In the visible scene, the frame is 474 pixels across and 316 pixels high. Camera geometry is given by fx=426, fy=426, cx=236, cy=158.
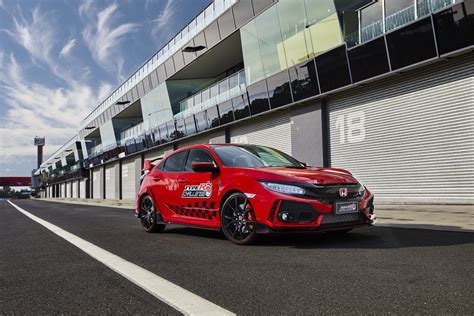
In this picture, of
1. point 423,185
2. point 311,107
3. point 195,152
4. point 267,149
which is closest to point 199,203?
point 195,152

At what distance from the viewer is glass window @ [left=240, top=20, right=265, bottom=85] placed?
19.6 metres

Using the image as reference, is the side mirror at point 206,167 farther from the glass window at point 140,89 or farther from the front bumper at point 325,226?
the glass window at point 140,89

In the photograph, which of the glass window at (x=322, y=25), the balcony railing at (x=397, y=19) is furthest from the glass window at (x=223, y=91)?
the balcony railing at (x=397, y=19)

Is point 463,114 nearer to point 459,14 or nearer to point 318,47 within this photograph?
point 459,14

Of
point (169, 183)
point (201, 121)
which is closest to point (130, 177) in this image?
point (201, 121)

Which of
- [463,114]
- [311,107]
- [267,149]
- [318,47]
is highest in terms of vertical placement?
[318,47]

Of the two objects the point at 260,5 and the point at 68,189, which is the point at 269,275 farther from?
the point at 68,189

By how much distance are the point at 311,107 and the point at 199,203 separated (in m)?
11.5

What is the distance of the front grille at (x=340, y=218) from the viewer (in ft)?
16.9

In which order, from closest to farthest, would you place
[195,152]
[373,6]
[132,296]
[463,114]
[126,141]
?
[132,296] → [195,152] → [463,114] → [373,6] → [126,141]

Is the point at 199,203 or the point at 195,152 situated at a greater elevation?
the point at 195,152

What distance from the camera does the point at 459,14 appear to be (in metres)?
10.9

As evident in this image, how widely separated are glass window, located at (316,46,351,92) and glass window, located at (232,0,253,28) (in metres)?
6.04

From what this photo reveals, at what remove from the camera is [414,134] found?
42.9 feet
